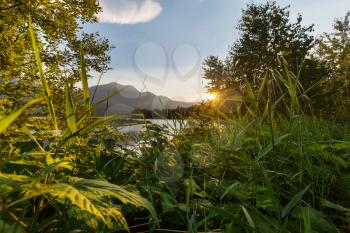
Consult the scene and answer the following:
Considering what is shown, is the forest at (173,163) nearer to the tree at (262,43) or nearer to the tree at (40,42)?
the tree at (40,42)

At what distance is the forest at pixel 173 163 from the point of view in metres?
1.00

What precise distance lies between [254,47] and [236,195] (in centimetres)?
3649

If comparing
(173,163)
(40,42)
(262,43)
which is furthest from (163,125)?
(262,43)

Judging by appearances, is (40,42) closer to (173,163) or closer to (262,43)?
(173,163)

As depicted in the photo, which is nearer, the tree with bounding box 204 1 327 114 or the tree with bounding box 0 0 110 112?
the tree with bounding box 0 0 110 112

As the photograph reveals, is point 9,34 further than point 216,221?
Yes

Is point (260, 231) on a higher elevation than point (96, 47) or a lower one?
lower

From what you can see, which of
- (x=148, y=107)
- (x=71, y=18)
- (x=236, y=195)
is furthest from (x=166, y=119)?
(x=71, y=18)

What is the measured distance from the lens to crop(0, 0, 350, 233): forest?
1.00 m

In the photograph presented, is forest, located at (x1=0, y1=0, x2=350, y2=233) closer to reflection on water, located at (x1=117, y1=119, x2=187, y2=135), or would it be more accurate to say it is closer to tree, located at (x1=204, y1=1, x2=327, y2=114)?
reflection on water, located at (x1=117, y1=119, x2=187, y2=135)

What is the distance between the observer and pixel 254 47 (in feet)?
119

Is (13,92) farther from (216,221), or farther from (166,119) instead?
(216,221)

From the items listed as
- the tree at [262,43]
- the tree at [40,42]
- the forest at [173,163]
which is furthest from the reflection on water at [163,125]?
the tree at [262,43]

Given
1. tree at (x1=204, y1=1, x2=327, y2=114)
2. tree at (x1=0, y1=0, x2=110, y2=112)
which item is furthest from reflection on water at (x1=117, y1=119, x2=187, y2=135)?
tree at (x1=204, y1=1, x2=327, y2=114)
